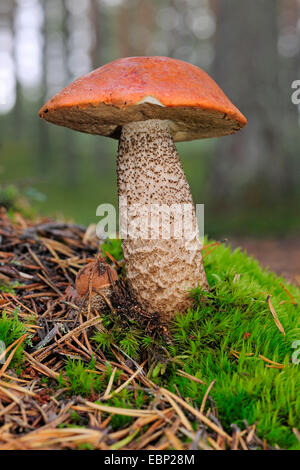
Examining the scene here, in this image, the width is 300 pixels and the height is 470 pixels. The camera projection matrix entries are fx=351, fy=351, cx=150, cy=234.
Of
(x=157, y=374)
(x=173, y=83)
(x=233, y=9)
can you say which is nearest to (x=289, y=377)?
(x=157, y=374)

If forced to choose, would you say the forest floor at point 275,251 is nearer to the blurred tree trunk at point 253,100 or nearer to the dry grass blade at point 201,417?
the blurred tree trunk at point 253,100

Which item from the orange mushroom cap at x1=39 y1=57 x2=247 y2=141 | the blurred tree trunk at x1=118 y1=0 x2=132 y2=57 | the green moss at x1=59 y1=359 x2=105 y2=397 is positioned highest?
the blurred tree trunk at x1=118 y1=0 x2=132 y2=57

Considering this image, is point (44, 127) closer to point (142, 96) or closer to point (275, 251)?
point (275, 251)

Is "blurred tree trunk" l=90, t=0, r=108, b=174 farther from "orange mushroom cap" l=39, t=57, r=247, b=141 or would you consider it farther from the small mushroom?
the small mushroom

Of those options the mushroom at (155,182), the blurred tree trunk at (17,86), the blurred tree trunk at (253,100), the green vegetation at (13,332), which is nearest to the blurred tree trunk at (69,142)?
the blurred tree trunk at (17,86)

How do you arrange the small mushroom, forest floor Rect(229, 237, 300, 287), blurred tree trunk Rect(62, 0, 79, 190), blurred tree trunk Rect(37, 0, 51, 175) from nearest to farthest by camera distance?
the small mushroom < forest floor Rect(229, 237, 300, 287) < blurred tree trunk Rect(62, 0, 79, 190) < blurred tree trunk Rect(37, 0, 51, 175)

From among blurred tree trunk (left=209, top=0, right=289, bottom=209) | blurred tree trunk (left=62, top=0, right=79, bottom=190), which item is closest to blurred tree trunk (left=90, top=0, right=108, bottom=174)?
blurred tree trunk (left=62, top=0, right=79, bottom=190)

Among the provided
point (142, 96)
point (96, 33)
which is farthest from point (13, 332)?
point (96, 33)
